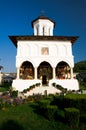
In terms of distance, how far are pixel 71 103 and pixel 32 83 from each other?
15.3 m

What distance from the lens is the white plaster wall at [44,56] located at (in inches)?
979

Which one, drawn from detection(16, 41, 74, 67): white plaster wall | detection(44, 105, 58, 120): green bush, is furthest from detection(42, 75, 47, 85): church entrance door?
detection(44, 105, 58, 120): green bush

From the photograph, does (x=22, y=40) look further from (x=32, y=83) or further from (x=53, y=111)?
(x=53, y=111)

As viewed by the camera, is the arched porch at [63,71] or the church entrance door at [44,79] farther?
the church entrance door at [44,79]

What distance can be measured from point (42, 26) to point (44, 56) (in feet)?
19.9

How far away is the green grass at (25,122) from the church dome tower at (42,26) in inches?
793

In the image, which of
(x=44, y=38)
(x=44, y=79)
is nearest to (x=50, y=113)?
A: (x=44, y=38)

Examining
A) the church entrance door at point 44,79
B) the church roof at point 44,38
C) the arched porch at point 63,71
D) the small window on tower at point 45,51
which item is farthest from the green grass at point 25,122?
the church entrance door at point 44,79

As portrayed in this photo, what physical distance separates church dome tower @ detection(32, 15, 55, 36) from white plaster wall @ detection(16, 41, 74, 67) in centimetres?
362

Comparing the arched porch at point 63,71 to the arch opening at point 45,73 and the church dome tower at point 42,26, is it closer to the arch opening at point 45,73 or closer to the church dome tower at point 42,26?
the arch opening at point 45,73

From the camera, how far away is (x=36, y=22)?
2892 centimetres

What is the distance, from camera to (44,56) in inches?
988

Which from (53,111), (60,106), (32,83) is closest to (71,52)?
(32,83)

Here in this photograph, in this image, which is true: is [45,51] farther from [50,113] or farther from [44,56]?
[50,113]
